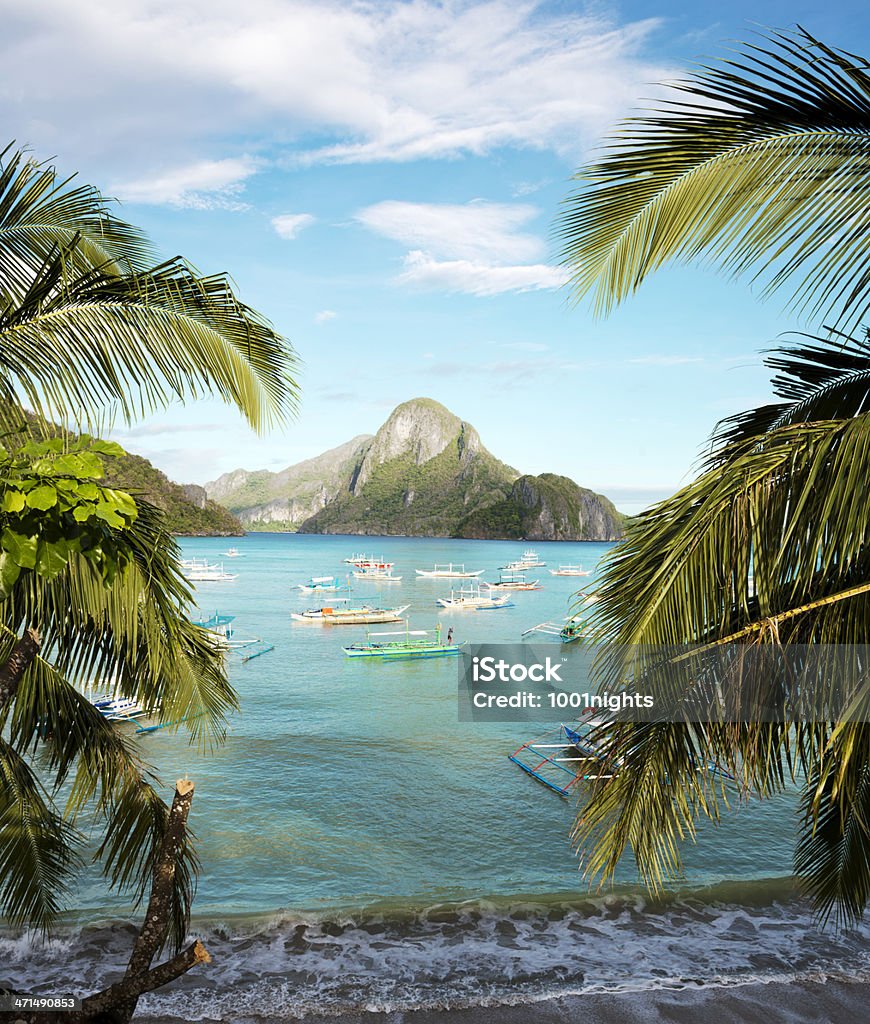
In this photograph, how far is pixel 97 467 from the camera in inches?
85.8

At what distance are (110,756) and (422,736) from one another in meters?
19.9

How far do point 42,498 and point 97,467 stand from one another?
0.20 meters

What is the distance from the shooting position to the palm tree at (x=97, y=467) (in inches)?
135

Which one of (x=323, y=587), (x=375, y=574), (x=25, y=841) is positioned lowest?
(x=323, y=587)

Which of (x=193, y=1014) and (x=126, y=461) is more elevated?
(x=126, y=461)

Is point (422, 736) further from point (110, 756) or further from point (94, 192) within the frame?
point (94, 192)

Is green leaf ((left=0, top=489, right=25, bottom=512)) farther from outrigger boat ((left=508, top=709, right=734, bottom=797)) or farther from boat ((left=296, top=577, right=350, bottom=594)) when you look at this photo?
boat ((left=296, top=577, right=350, bottom=594))

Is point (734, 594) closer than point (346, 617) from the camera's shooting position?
Yes

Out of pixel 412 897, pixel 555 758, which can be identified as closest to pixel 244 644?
pixel 555 758

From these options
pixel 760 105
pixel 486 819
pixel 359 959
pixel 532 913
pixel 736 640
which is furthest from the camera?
pixel 486 819

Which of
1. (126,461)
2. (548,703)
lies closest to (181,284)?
(126,461)

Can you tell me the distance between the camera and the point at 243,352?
4.15m

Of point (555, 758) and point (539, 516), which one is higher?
point (539, 516)

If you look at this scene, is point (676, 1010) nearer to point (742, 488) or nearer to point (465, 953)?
point (465, 953)
